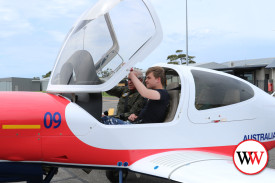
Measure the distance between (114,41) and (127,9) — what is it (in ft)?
1.22

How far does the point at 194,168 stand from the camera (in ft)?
8.87

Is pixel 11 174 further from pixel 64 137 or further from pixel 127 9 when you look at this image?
pixel 127 9

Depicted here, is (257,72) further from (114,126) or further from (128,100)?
(114,126)

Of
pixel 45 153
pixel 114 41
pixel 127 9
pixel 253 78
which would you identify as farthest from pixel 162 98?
pixel 253 78

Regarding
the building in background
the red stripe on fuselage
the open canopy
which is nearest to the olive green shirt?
the open canopy

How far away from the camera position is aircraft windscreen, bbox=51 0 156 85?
120 inches

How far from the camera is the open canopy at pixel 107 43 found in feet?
9.96

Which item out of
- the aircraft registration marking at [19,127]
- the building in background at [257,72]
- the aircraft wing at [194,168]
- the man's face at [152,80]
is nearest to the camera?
the aircraft wing at [194,168]

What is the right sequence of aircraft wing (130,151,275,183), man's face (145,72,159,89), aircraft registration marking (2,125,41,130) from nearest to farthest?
aircraft wing (130,151,275,183) → aircraft registration marking (2,125,41,130) → man's face (145,72,159,89)

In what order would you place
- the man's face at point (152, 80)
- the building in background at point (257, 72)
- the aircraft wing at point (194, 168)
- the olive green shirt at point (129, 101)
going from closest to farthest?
the aircraft wing at point (194, 168)
the man's face at point (152, 80)
the olive green shirt at point (129, 101)
the building in background at point (257, 72)

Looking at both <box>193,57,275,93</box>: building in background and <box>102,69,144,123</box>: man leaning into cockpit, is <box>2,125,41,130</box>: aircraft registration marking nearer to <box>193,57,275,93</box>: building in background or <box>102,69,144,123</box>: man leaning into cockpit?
<box>102,69,144,123</box>: man leaning into cockpit

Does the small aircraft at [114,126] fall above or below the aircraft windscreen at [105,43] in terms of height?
below

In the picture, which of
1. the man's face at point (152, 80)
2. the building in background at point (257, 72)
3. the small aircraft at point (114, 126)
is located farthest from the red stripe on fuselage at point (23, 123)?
the building in background at point (257, 72)

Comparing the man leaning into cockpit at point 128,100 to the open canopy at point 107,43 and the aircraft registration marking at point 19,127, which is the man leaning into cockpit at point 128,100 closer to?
the open canopy at point 107,43
